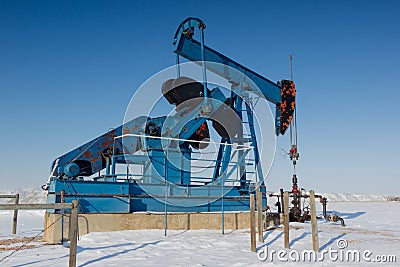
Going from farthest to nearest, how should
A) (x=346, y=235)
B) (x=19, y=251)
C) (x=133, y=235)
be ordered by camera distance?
1. (x=346, y=235)
2. (x=133, y=235)
3. (x=19, y=251)

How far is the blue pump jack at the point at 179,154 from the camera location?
962cm

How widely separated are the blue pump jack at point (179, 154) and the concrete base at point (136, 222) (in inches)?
9.0

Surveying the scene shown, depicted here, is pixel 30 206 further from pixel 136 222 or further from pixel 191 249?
pixel 136 222

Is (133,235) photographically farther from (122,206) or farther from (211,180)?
(211,180)

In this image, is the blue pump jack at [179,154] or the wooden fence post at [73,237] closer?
the wooden fence post at [73,237]

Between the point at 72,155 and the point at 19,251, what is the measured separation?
10.5 feet

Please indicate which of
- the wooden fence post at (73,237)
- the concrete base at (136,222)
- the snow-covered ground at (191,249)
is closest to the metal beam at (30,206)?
the wooden fence post at (73,237)

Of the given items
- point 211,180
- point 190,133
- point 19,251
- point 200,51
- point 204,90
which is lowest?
point 19,251

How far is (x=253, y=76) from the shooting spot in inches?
480

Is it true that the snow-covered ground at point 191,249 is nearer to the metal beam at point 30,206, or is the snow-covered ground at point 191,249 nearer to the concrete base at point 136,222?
the concrete base at point 136,222

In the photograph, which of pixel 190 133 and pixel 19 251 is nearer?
pixel 19 251

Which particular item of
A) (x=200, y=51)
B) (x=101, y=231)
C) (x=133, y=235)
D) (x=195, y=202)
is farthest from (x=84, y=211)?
(x=200, y=51)

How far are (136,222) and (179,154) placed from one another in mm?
2214

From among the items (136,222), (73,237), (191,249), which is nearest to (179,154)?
(136,222)
